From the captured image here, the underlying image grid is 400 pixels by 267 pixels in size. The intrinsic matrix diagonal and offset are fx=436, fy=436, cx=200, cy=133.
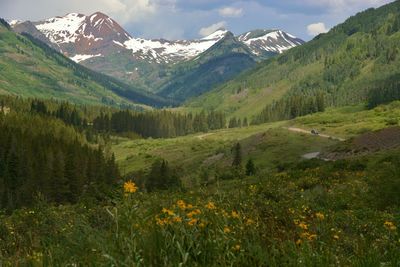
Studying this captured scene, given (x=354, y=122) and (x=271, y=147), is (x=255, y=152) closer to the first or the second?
(x=271, y=147)

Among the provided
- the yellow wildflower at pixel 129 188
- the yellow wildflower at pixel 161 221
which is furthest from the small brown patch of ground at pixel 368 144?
the yellow wildflower at pixel 129 188

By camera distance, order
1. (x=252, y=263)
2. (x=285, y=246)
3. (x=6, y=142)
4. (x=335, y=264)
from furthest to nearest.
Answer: (x=6, y=142)
(x=285, y=246)
(x=252, y=263)
(x=335, y=264)

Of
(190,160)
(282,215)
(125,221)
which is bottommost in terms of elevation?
(190,160)

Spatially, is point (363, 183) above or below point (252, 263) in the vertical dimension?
below

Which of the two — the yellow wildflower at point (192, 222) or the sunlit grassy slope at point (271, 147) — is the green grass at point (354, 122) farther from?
the yellow wildflower at point (192, 222)

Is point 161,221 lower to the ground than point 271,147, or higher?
higher

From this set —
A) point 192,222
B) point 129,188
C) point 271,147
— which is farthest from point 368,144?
point 129,188

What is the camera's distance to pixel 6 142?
108250mm

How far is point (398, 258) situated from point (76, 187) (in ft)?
301

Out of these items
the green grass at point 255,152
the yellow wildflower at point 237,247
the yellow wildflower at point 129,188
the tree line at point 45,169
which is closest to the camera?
the yellow wildflower at point 129,188

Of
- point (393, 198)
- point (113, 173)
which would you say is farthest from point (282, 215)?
point (113, 173)

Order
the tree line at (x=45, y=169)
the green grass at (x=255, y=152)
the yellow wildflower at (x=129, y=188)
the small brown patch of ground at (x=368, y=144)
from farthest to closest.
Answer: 1. the green grass at (x=255, y=152)
2. the tree line at (x=45, y=169)
3. the small brown patch of ground at (x=368, y=144)
4. the yellow wildflower at (x=129, y=188)

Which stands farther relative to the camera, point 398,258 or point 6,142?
point 6,142

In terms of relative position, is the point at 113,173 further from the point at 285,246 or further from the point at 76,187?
the point at 285,246
